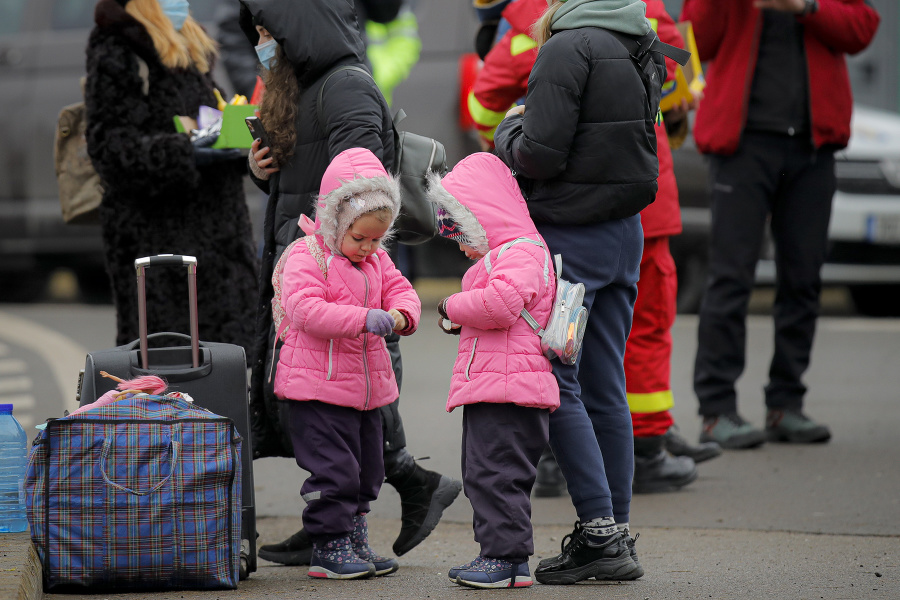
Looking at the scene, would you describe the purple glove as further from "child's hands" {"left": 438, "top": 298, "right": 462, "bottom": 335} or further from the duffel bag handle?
the duffel bag handle

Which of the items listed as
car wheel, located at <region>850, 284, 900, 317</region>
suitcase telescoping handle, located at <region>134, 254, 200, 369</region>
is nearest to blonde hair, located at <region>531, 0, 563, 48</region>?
suitcase telescoping handle, located at <region>134, 254, 200, 369</region>

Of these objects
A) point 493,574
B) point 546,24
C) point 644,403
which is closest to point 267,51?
point 546,24

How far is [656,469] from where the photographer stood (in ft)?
17.8

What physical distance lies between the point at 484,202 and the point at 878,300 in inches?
299

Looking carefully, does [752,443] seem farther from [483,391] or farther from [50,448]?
[50,448]

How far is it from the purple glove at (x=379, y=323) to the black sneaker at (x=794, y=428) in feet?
9.92

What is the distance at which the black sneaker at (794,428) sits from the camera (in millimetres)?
6320

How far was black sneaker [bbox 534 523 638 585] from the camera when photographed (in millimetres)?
4027

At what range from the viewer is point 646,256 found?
205 inches

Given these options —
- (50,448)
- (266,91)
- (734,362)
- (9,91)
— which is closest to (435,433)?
(734,362)

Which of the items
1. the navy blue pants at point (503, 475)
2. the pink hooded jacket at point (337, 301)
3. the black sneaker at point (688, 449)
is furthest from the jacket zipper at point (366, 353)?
the black sneaker at point (688, 449)

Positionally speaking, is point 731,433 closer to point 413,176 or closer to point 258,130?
point 413,176

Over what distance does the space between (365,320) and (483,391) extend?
378 mm

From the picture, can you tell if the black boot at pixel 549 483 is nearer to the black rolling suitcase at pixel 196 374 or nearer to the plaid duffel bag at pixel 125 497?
the black rolling suitcase at pixel 196 374
